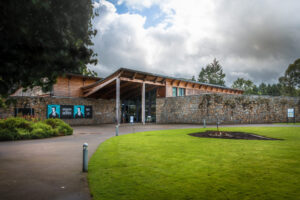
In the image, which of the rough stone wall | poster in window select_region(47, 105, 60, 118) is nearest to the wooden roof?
the rough stone wall

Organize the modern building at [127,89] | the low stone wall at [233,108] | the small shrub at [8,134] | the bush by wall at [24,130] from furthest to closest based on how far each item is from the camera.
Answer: the modern building at [127,89] → the low stone wall at [233,108] → the bush by wall at [24,130] → the small shrub at [8,134]

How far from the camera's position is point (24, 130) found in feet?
42.5

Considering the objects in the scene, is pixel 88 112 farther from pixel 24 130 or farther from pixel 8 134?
pixel 8 134

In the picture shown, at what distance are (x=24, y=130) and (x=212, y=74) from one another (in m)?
78.6

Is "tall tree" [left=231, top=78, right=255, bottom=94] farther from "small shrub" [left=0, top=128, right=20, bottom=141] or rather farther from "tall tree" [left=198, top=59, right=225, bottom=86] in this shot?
"small shrub" [left=0, top=128, right=20, bottom=141]

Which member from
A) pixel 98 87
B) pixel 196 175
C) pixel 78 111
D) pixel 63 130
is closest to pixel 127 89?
pixel 98 87

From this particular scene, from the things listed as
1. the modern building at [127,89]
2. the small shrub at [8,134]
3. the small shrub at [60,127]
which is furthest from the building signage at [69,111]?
the small shrub at [8,134]

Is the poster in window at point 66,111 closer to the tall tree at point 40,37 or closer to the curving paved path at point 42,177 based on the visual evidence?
the curving paved path at point 42,177

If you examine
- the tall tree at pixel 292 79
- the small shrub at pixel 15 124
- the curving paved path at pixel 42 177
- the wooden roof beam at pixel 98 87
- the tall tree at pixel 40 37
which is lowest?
the curving paved path at pixel 42 177

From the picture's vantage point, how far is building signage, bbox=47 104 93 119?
25.1m

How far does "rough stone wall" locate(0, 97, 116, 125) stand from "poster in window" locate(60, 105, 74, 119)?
1.46ft

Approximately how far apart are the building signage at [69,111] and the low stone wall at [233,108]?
12712 millimetres

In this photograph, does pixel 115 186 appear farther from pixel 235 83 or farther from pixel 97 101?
pixel 235 83

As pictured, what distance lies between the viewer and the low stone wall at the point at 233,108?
24562mm
